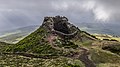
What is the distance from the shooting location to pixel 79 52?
628 feet

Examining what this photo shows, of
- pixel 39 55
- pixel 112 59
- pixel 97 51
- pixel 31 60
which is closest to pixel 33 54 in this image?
pixel 39 55

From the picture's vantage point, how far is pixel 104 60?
6693 inches

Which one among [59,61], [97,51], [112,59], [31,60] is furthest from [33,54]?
[112,59]

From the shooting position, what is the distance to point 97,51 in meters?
190

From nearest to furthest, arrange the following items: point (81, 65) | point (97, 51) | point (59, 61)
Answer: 1. point (81, 65)
2. point (59, 61)
3. point (97, 51)

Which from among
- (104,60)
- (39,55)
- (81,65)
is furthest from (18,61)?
(104,60)

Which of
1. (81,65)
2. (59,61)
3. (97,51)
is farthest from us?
(97,51)

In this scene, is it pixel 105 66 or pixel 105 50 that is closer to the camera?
pixel 105 66

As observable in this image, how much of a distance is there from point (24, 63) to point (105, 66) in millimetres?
55739

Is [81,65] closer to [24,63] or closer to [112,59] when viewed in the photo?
[112,59]

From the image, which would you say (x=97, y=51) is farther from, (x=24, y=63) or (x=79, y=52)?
(x=24, y=63)

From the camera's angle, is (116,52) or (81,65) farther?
(116,52)

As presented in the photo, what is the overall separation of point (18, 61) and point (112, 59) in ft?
226

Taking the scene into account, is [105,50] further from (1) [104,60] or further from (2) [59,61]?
(2) [59,61]
